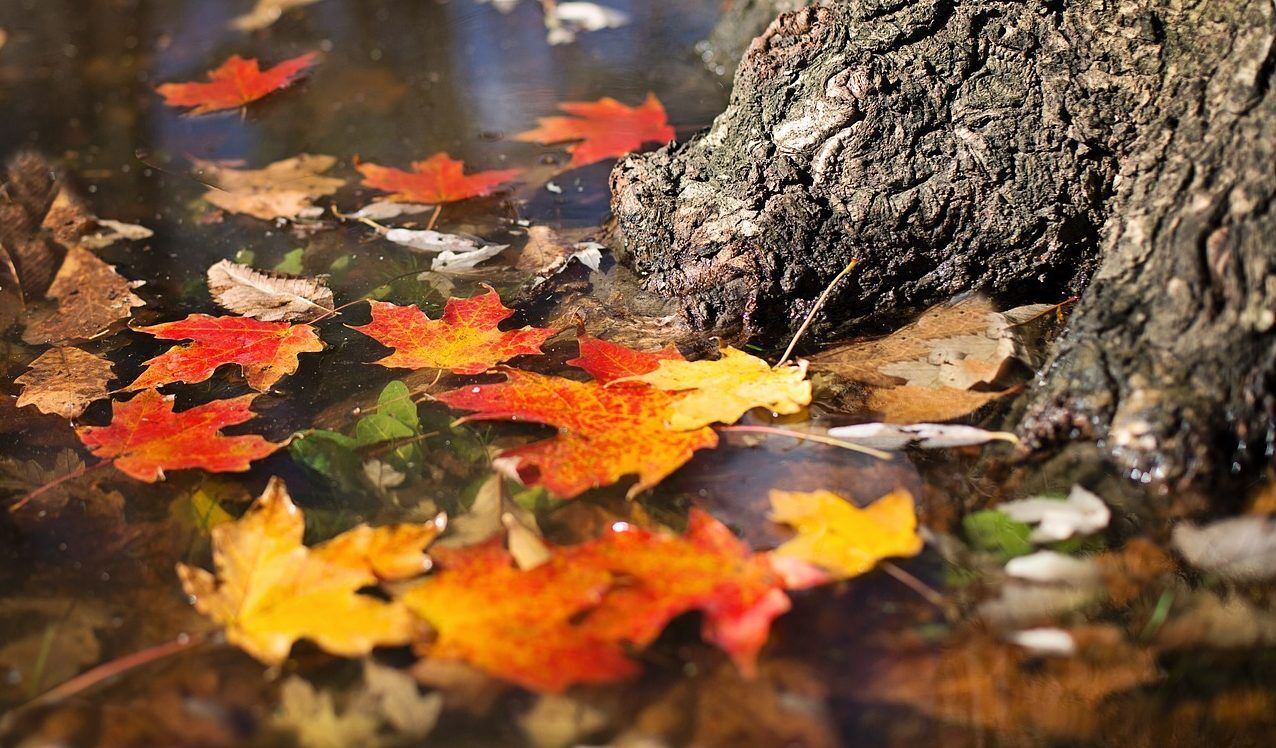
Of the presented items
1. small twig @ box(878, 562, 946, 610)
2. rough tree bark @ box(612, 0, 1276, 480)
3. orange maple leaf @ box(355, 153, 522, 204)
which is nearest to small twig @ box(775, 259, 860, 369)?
rough tree bark @ box(612, 0, 1276, 480)

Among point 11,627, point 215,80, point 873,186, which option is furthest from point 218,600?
point 215,80

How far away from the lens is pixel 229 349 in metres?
1.98

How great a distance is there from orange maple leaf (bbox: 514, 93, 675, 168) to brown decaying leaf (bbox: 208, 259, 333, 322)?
0.89m

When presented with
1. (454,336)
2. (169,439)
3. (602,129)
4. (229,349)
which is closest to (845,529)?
(454,336)

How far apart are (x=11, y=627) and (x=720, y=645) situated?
1009 mm

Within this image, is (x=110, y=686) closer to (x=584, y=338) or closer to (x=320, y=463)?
(x=320, y=463)

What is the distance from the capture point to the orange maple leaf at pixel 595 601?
4.26ft

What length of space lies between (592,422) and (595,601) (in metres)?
0.40

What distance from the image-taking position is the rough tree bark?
1546 mm

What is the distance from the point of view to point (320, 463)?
1.70 meters

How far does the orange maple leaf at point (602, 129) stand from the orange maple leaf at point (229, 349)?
1.06m

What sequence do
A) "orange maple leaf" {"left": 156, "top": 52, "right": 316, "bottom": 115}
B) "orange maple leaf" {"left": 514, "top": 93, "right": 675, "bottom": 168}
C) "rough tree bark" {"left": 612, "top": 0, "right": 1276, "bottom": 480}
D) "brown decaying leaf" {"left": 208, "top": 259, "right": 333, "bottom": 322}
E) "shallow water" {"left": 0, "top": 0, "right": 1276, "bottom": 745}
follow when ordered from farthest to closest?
"orange maple leaf" {"left": 156, "top": 52, "right": 316, "bottom": 115} < "orange maple leaf" {"left": 514, "top": 93, "right": 675, "bottom": 168} < "brown decaying leaf" {"left": 208, "top": 259, "right": 333, "bottom": 322} < "rough tree bark" {"left": 612, "top": 0, "right": 1276, "bottom": 480} < "shallow water" {"left": 0, "top": 0, "right": 1276, "bottom": 745}

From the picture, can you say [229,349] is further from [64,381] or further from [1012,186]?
[1012,186]

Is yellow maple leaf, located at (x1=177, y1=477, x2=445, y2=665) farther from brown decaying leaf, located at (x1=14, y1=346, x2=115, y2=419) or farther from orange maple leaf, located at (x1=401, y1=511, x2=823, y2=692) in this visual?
brown decaying leaf, located at (x1=14, y1=346, x2=115, y2=419)
